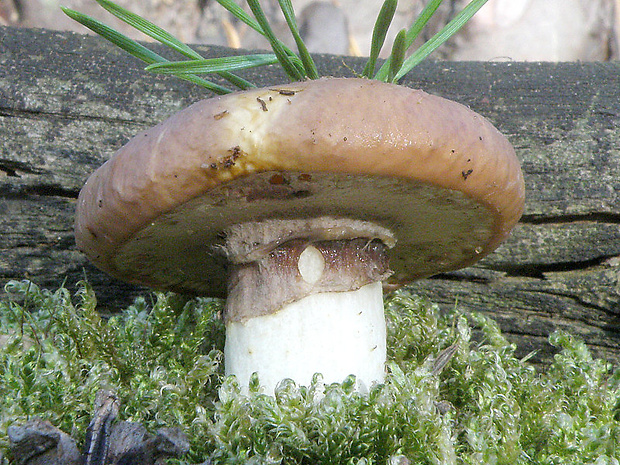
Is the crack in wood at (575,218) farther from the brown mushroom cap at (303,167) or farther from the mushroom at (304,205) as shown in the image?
the brown mushroom cap at (303,167)

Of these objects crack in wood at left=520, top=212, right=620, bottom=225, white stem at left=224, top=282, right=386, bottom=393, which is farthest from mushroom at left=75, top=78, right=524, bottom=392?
crack in wood at left=520, top=212, right=620, bottom=225

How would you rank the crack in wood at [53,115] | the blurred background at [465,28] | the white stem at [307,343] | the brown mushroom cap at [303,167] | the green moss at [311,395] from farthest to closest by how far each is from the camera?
the blurred background at [465,28] → the crack in wood at [53,115] → the white stem at [307,343] → the green moss at [311,395] → the brown mushroom cap at [303,167]

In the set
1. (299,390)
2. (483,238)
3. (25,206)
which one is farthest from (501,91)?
(25,206)

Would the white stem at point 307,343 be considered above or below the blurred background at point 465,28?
below

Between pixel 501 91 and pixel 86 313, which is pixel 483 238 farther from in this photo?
pixel 86 313

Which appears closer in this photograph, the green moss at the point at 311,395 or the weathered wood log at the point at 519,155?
the green moss at the point at 311,395

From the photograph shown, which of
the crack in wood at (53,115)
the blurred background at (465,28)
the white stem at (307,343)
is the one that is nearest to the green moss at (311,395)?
the white stem at (307,343)

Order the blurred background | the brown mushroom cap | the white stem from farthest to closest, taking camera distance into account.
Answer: the blurred background → the white stem → the brown mushroom cap

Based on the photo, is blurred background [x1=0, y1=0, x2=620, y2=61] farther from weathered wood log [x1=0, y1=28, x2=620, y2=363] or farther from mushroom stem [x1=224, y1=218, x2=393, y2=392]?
mushroom stem [x1=224, y1=218, x2=393, y2=392]
